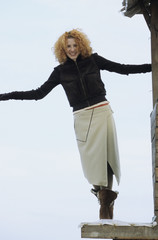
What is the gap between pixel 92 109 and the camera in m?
7.11

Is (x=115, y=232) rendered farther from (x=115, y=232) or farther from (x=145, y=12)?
(x=145, y=12)

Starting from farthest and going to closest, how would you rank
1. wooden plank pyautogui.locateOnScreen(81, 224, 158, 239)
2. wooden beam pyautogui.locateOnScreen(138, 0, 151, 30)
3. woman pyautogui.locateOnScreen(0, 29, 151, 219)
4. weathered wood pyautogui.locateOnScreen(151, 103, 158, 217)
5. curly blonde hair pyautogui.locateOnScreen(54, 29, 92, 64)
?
wooden beam pyautogui.locateOnScreen(138, 0, 151, 30), curly blonde hair pyautogui.locateOnScreen(54, 29, 92, 64), woman pyautogui.locateOnScreen(0, 29, 151, 219), weathered wood pyautogui.locateOnScreen(151, 103, 158, 217), wooden plank pyautogui.locateOnScreen(81, 224, 158, 239)

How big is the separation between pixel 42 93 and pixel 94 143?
0.89m

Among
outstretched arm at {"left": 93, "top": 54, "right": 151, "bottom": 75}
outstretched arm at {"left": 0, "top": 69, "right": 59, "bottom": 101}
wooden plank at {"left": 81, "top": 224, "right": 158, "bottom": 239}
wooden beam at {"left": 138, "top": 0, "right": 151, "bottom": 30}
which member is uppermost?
wooden beam at {"left": 138, "top": 0, "right": 151, "bottom": 30}

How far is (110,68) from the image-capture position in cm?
726

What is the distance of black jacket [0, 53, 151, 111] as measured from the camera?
709 cm

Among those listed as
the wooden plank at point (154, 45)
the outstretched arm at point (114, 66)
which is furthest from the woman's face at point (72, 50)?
the wooden plank at point (154, 45)

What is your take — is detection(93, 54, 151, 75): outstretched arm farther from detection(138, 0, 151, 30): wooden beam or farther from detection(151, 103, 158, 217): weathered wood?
detection(138, 0, 151, 30): wooden beam

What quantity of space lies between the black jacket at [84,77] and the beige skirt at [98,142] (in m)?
0.14

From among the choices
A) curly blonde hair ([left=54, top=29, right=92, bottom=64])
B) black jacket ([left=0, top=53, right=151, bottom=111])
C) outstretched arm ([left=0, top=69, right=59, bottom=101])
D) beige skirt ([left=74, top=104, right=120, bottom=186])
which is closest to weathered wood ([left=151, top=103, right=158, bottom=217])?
beige skirt ([left=74, top=104, right=120, bottom=186])

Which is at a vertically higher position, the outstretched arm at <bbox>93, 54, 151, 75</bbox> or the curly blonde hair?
the curly blonde hair

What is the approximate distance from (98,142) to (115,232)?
3.47ft

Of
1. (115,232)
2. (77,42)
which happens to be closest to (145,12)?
(77,42)

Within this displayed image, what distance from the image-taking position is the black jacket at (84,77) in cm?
709
